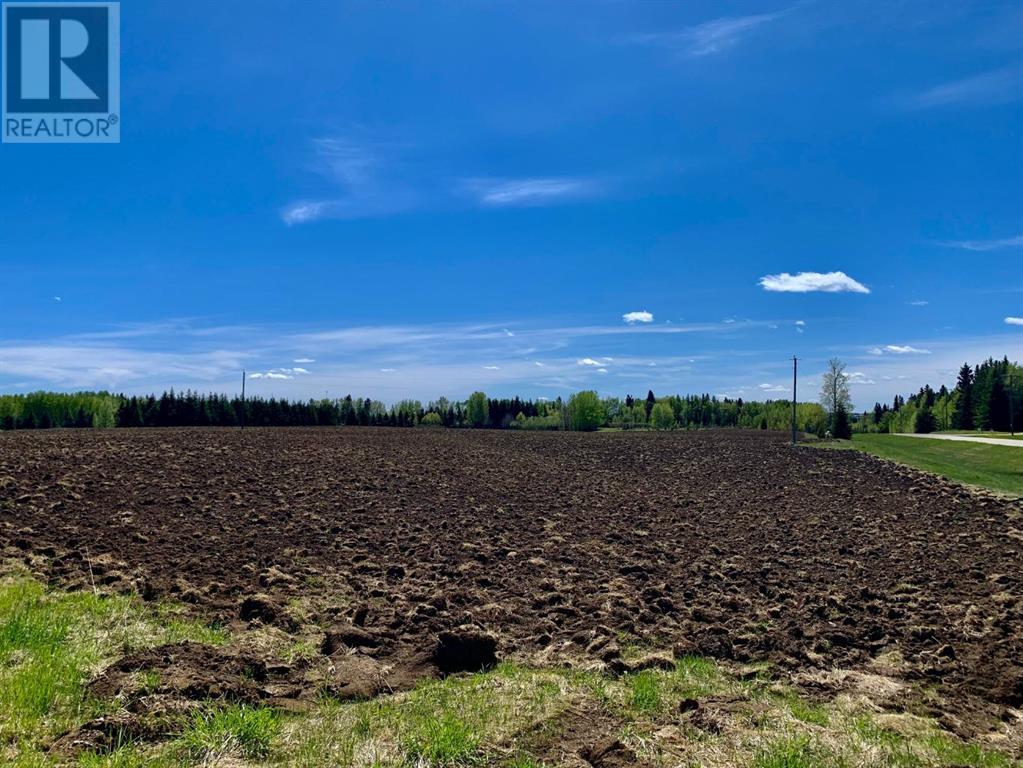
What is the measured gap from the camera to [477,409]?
138500 mm

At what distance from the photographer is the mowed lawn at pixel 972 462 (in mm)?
26620

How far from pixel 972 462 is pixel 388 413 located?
98.6m

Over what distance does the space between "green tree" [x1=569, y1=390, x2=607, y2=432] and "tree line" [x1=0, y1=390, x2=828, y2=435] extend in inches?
7.5

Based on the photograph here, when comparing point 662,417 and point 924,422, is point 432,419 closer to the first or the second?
point 662,417

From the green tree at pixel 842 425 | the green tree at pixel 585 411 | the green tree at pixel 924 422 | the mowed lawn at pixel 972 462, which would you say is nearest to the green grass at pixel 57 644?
the mowed lawn at pixel 972 462

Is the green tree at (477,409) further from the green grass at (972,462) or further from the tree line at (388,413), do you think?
the green grass at (972,462)

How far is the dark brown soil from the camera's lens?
801 centimetres

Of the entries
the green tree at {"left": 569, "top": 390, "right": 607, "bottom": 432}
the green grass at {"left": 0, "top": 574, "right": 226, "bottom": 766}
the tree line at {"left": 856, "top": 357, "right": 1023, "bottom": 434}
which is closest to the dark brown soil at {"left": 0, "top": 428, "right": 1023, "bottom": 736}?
the green grass at {"left": 0, "top": 574, "right": 226, "bottom": 766}

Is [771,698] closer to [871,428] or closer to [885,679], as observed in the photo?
[885,679]

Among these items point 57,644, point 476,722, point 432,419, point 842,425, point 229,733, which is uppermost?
point 842,425

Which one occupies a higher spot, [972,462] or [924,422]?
[924,422]

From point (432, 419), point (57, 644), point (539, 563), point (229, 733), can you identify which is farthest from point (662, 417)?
point (229, 733)

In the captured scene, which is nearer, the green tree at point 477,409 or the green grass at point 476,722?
the green grass at point 476,722

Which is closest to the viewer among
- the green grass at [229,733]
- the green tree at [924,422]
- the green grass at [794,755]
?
the green grass at [229,733]
